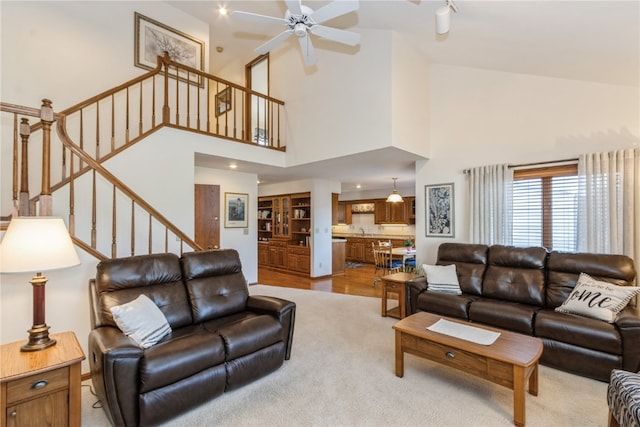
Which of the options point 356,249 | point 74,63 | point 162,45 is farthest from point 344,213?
point 74,63

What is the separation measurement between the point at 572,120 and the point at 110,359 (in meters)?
5.08

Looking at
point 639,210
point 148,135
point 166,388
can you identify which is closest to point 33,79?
point 148,135

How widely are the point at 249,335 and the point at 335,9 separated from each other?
9.41 feet

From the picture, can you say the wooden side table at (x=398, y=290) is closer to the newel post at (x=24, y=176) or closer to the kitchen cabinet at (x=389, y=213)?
the newel post at (x=24, y=176)

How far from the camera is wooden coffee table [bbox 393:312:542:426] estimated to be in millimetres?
1977

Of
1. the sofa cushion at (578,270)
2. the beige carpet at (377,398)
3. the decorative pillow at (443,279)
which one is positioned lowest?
the beige carpet at (377,398)

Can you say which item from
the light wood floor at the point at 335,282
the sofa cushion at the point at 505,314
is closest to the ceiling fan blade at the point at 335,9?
the sofa cushion at the point at 505,314

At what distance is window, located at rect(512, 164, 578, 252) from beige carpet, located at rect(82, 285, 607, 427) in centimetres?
178

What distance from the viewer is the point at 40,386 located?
65.6 inches

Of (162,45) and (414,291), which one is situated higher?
(162,45)

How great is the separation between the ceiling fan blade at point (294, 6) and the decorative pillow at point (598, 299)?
12.3 feet

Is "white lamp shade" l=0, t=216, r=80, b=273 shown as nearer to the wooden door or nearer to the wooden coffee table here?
the wooden coffee table

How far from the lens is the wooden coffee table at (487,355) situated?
1.98 m

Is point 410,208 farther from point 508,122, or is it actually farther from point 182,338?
point 182,338
